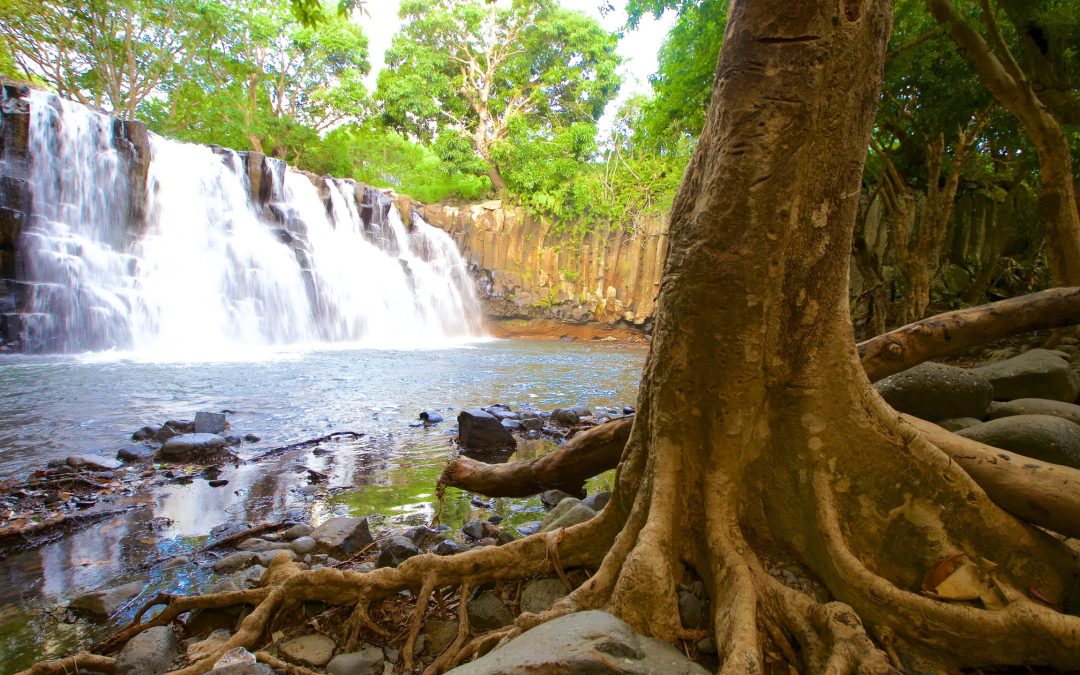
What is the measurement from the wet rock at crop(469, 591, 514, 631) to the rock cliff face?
76.6ft

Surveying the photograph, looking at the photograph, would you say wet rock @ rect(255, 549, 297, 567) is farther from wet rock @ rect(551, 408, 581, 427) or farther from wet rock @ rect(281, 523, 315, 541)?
wet rock @ rect(551, 408, 581, 427)

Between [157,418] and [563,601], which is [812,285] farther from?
[157,418]

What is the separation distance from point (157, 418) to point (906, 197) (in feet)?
Result: 44.9

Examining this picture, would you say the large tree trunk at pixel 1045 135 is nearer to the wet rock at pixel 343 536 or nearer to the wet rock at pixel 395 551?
the wet rock at pixel 395 551

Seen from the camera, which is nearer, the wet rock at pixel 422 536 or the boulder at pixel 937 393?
the wet rock at pixel 422 536

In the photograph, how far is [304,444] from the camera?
19.4ft

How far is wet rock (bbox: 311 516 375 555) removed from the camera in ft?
11.0

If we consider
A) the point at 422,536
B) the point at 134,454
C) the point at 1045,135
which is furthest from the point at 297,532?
the point at 1045,135

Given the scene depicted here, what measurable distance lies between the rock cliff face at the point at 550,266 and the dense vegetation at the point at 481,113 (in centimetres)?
91

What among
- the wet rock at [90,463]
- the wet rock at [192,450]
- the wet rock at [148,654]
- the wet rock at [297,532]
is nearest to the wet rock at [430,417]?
the wet rock at [192,450]

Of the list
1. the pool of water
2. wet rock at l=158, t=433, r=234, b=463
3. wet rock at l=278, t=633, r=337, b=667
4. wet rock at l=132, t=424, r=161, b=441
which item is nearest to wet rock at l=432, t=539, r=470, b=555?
the pool of water

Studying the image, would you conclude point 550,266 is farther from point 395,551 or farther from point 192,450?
point 395,551

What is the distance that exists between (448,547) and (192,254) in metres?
16.1

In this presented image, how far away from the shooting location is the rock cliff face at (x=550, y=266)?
1002 inches
